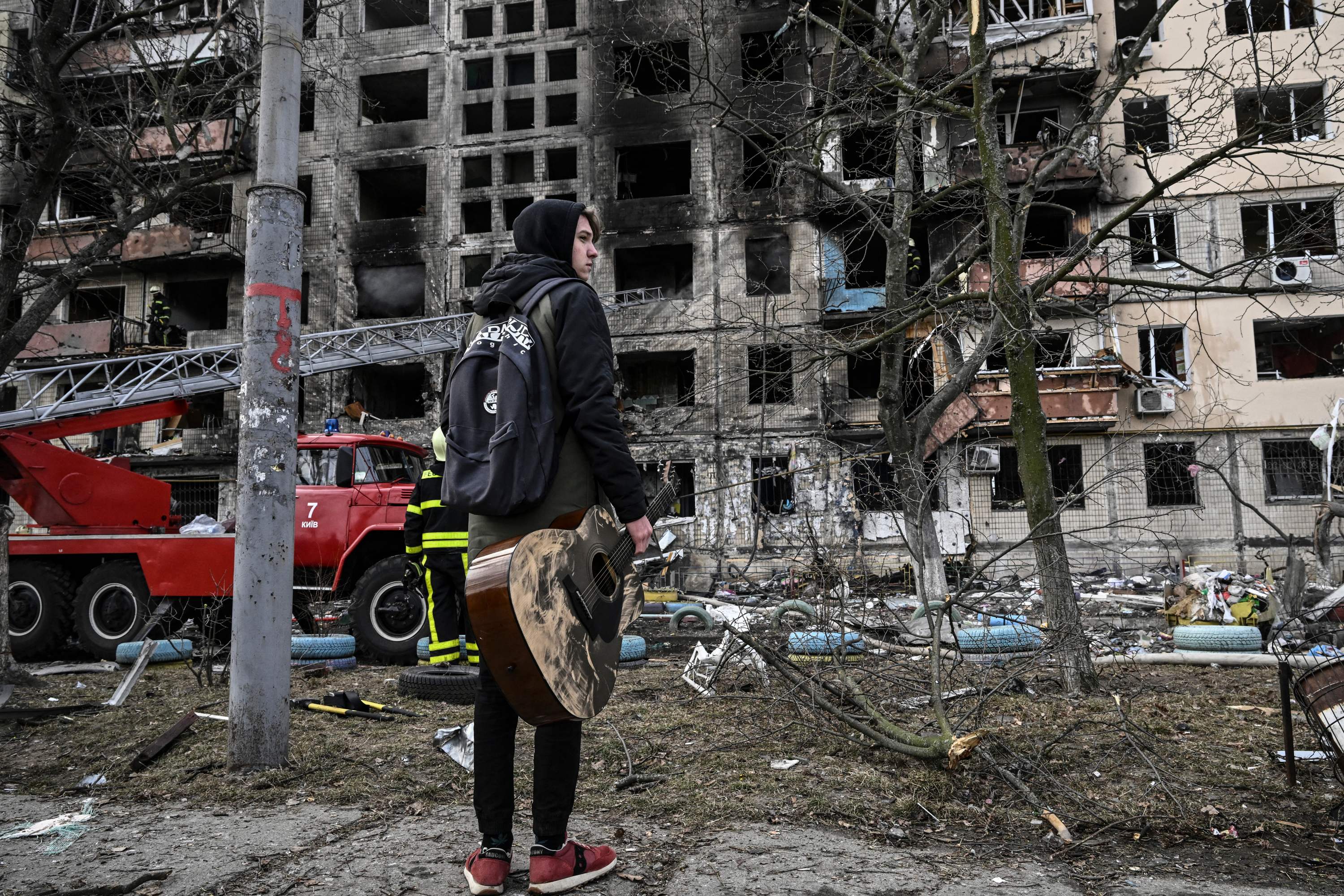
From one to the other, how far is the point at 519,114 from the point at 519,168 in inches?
69.4

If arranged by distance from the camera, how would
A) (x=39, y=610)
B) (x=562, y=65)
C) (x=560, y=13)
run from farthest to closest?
(x=560, y=13), (x=562, y=65), (x=39, y=610)

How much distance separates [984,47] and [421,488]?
5.45m

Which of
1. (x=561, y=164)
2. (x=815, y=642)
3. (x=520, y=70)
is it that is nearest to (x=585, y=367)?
(x=815, y=642)

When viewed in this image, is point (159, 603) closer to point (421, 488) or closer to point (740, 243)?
point (421, 488)

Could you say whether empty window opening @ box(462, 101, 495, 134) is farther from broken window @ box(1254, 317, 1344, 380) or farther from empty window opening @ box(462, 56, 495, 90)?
broken window @ box(1254, 317, 1344, 380)

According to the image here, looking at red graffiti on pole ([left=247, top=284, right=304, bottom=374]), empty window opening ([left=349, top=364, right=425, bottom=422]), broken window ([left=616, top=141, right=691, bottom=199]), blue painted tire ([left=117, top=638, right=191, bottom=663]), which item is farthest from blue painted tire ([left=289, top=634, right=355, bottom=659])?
broken window ([left=616, top=141, right=691, bottom=199])

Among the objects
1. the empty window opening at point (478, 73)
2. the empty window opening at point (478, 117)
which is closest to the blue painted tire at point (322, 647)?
the empty window opening at point (478, 117)

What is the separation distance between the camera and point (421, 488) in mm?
5914

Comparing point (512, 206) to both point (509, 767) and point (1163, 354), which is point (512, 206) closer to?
point (1163, 354)

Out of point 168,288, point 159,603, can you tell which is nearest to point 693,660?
point 159,603

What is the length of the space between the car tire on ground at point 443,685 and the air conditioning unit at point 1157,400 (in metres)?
22.0

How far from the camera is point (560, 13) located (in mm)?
28672

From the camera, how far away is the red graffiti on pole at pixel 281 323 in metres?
4.07

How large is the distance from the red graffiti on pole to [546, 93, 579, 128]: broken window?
2490 centimetres
